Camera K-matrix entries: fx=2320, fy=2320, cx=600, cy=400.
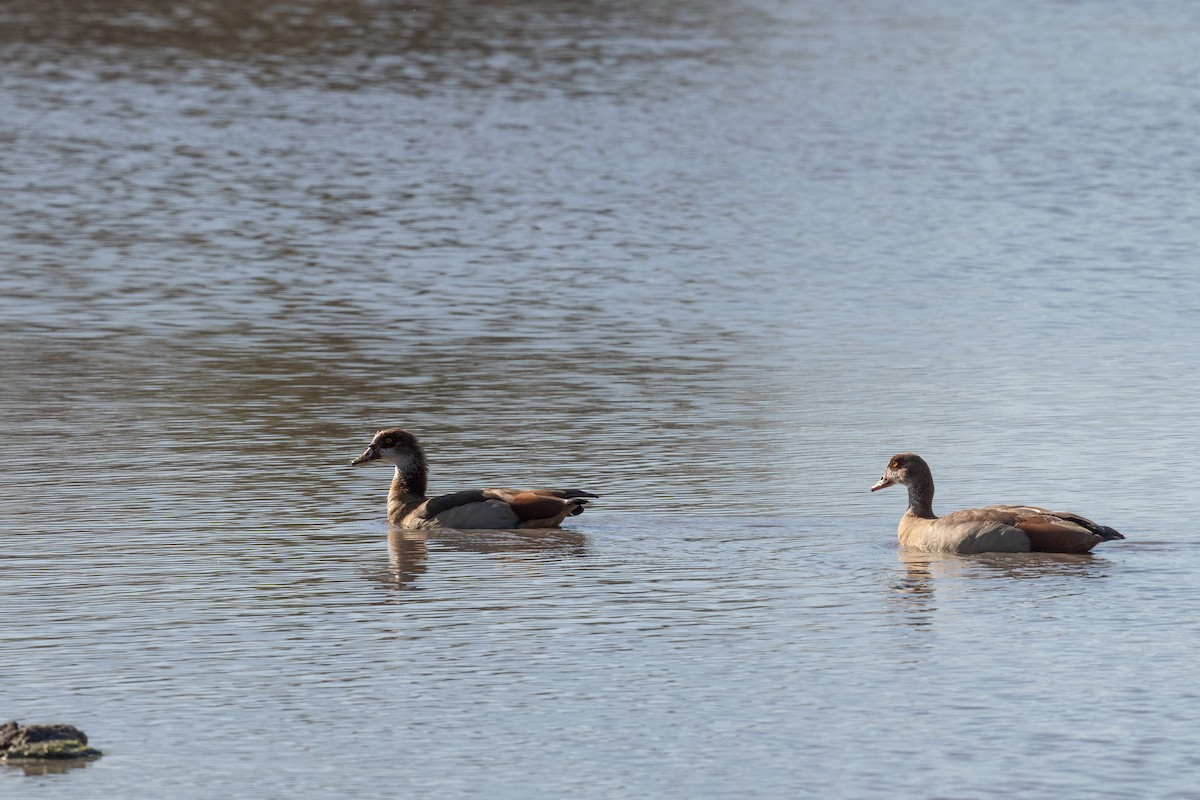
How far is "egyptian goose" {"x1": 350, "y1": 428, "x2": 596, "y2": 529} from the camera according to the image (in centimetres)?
1463

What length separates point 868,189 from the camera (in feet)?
107

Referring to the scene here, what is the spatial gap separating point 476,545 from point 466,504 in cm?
47

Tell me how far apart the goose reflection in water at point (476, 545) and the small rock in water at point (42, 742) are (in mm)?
3757

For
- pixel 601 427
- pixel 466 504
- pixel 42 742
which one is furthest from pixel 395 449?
pixel 42 742

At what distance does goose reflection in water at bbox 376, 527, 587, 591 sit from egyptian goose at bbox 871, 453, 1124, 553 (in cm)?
206

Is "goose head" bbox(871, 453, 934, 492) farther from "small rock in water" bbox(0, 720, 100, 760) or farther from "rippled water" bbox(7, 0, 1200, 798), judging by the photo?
"small rock in water" bbox(0, 720, 100, 760)

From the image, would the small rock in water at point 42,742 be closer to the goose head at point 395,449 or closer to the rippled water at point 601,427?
the rippled water at point 601,427

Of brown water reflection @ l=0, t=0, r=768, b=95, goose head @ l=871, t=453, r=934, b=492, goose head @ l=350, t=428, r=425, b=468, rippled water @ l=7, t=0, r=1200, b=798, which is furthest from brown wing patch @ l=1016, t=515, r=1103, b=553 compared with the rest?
brown water reflection @ l=0, t=0, r=768, b=95

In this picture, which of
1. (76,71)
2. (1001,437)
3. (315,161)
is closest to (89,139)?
(315,161)

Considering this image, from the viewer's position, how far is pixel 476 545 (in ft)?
47.6

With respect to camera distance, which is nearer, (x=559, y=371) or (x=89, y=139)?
(x=559, y=371)

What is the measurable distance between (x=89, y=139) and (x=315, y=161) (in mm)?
4385

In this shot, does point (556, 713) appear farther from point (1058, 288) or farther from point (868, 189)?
point (868, 189)

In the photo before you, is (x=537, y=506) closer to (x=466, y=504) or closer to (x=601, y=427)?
(x=466, y=504)
